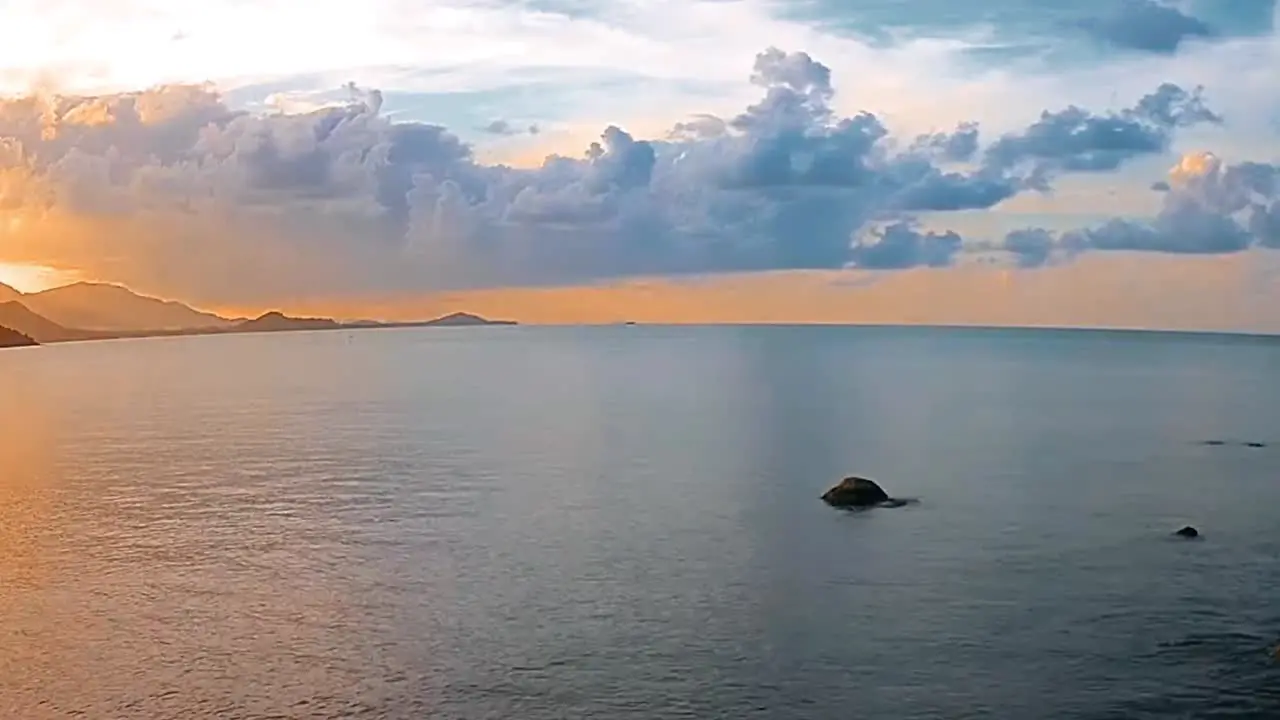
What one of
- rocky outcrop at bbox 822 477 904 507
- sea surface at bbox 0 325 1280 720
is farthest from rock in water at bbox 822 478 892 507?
sea surface at bbox 0 325 1280 720

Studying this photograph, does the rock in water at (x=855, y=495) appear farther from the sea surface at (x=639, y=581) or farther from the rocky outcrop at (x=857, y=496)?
the sea surface at (x=639, y=581)

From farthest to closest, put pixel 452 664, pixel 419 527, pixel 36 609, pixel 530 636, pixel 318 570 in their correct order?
pixel 419 527, pixel 318 570, pixel 36 609, pixel 530 636, pixel 452 664

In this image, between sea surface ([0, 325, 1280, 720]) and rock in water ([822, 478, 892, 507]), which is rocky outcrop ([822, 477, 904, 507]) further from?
sea surface ([0, 325, 1280, 720])

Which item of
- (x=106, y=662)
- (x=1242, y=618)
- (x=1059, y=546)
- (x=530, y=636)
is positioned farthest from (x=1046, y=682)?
(x=106, y=662)

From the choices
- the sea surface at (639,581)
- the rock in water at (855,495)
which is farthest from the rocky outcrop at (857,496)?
the sea surface at (639,581)

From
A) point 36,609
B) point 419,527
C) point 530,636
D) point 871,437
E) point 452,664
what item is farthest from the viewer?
point 871,437

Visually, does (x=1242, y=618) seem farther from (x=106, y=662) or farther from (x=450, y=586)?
(x=106, y=662)

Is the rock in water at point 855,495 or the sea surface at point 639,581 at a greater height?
the rock in water at point 855,495
